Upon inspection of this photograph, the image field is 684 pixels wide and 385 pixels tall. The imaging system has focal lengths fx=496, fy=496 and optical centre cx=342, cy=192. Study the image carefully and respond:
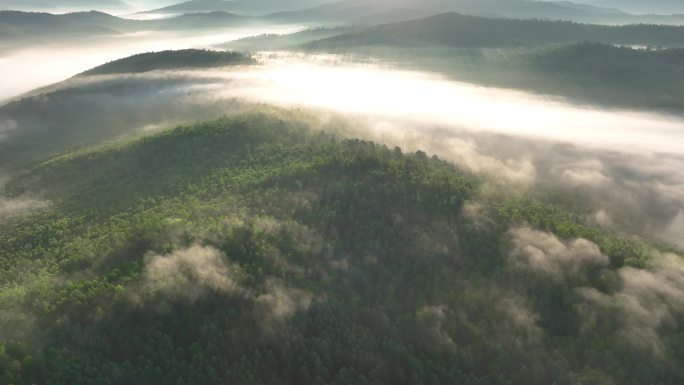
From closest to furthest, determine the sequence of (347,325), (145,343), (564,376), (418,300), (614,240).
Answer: (145,343)
(564,376)
(347,325)
(418,300)
(614,240)

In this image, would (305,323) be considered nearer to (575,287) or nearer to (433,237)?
(433,237)

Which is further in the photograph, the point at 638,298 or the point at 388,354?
the point at 638,298

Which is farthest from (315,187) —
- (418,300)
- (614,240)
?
(614,240)

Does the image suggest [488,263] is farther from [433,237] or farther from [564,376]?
[564,376]

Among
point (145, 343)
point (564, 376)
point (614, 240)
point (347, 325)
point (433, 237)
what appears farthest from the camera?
point (614, 240)

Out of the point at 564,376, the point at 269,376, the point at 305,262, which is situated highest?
the point at 305,262

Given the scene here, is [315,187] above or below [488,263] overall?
above

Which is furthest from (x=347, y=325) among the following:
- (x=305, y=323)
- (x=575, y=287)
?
(x=575, y=287)
